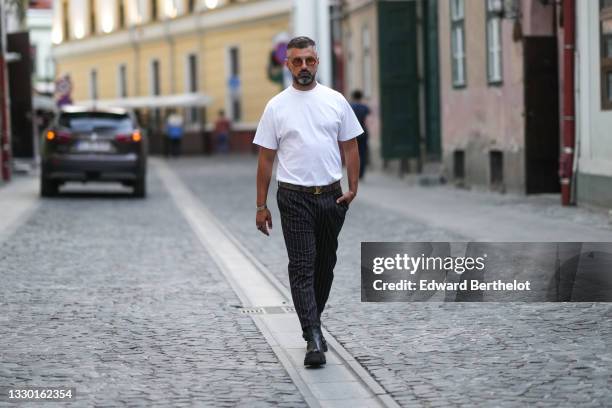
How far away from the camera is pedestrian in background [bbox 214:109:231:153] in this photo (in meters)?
50.5

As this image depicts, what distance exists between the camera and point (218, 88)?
54.2 metres

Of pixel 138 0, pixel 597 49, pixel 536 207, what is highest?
pixel 138 0

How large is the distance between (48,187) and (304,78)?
16576mm

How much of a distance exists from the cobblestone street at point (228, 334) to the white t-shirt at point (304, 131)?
Result: 3.36 ft

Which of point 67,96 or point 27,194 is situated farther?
point 67,96

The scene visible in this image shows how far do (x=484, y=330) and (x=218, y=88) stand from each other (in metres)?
46.1

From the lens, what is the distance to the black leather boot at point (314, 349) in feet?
24.2

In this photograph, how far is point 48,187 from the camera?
77.0 feet

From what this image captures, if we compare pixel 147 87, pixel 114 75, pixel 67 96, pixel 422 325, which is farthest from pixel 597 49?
pixel 114 75

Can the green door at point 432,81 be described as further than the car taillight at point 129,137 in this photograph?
Yes

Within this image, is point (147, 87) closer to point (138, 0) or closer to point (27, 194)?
point (138, 0)

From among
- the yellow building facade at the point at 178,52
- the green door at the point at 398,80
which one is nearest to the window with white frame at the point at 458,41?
the green door at the point at 398,80

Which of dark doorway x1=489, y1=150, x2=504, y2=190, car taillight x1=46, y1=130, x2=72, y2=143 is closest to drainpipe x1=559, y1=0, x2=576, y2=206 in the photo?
dark doorway x1=489, y1=150, x2=504, y2=190

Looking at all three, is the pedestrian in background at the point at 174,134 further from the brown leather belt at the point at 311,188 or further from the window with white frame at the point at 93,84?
the brown leather belt at the point at 311,188
